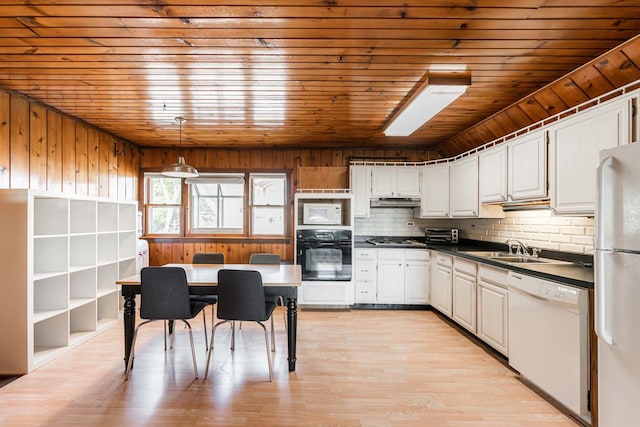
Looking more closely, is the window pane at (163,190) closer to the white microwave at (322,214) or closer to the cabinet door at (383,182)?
the white microwave at (322,214)

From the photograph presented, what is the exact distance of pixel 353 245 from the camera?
4633 mm

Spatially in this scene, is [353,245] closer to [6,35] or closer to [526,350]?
[526,350]

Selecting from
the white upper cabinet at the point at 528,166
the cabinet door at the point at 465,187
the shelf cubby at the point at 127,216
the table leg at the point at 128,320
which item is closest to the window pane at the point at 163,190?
the shelf cubby at the point at 127,216

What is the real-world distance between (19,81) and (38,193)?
0.93 metres

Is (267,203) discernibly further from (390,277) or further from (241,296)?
(241,296)

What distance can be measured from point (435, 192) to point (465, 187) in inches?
24.4

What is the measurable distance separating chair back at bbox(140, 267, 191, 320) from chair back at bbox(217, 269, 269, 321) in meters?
0.29

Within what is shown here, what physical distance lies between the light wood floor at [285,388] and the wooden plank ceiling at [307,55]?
2364mm

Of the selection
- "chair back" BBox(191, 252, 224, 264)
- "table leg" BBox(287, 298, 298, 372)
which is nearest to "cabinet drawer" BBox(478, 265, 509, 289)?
"table leg" BBox(287, 298, 298, 372)

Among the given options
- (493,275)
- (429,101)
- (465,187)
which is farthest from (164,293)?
(465,187)

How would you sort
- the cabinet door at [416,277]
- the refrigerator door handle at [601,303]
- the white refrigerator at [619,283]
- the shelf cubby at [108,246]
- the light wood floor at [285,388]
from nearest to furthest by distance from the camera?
the white refrigerator at [619,283] < the refrigerator door handle at [601,303] < the light wood floor at [285,388] < the shelf cubby at [108,246] < the cabinet door at [416,277]

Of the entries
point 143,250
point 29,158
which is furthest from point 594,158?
point 143,250

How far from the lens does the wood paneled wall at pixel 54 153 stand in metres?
2.99

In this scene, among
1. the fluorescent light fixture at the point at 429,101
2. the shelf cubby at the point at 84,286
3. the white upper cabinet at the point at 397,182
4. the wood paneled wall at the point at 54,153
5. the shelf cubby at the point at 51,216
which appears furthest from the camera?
the white upper cabinet at the point at 397,182
